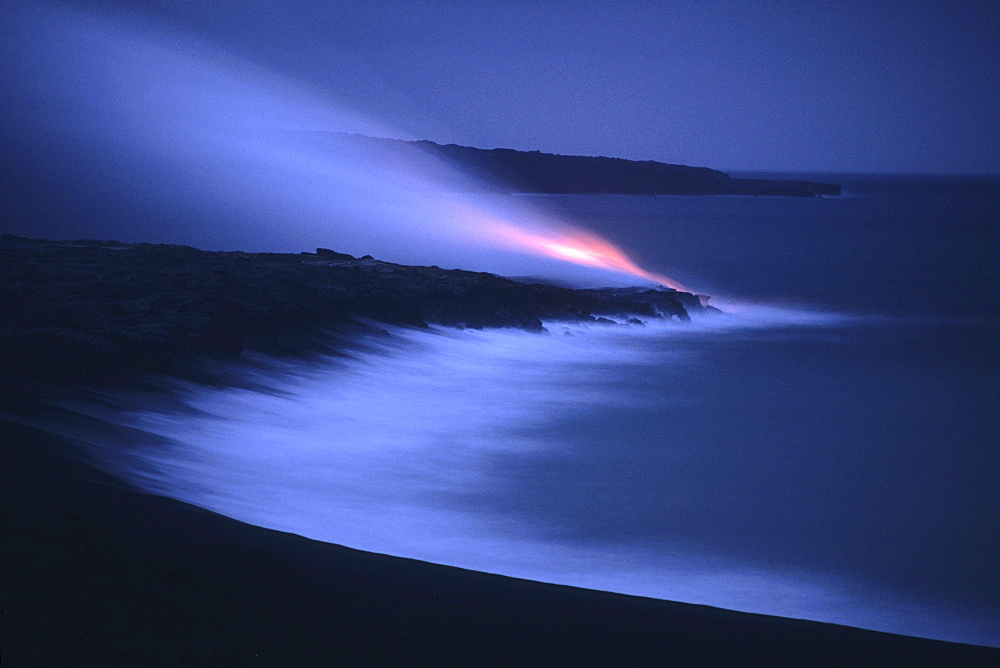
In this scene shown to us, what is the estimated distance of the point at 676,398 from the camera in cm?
1195

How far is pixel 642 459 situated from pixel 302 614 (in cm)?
536

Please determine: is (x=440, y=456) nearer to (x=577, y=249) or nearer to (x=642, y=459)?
(x=642, y=459)

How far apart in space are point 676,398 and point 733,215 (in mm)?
55614

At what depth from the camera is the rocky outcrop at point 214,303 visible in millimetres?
9008

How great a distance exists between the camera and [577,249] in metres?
31.7

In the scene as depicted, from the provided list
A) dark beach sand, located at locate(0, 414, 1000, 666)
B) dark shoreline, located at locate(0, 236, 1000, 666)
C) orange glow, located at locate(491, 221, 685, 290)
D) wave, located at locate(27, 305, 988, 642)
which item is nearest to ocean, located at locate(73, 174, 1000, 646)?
wave, located at locate(27, 305, 988, 642)

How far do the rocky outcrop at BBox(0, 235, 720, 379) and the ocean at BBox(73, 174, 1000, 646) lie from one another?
1.86ft

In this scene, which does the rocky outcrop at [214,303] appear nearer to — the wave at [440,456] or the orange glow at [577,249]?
the wave at [440,456]

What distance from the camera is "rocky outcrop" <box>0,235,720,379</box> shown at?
9.01m

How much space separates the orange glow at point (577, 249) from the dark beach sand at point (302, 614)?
19.2m

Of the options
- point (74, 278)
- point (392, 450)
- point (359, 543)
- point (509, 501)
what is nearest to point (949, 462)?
point (509, 501)

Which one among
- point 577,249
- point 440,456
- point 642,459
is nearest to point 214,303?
point 440,456

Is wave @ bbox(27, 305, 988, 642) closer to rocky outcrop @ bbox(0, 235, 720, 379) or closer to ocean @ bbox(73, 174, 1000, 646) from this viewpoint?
ocean @ bbox(73, 174, 1000, 646)

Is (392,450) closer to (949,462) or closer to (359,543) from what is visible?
(359,543)
